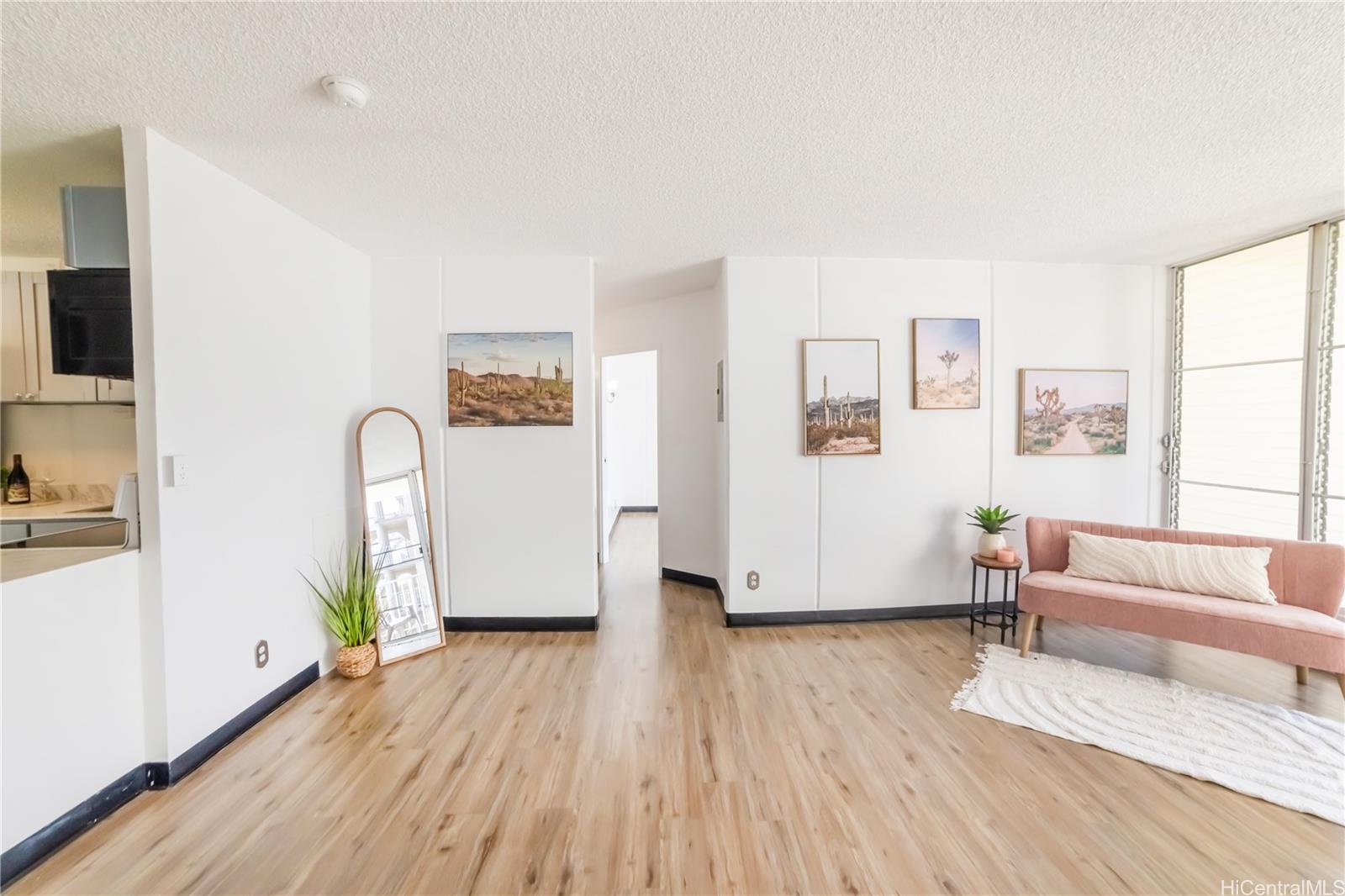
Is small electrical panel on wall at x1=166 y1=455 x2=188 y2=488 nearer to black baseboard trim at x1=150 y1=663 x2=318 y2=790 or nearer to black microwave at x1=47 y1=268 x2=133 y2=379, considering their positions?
black microwave at x1=47 y1=268 x2=133 y2=379

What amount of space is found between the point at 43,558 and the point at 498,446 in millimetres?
1938

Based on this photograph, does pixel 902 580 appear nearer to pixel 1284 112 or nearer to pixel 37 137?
pixel 1284 112

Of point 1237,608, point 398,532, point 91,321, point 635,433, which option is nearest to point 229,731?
point 398,532

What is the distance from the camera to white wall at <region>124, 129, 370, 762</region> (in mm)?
1854

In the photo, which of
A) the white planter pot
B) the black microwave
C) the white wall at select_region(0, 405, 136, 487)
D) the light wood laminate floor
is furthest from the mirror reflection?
the white planter pot

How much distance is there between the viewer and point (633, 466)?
8344 mm

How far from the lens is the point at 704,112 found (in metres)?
1.74

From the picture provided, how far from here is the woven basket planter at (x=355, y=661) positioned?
105 inches

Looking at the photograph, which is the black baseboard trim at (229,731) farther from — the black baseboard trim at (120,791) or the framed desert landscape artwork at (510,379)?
the framed desert landscape artwork at (510,379)

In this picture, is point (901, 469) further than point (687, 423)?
No

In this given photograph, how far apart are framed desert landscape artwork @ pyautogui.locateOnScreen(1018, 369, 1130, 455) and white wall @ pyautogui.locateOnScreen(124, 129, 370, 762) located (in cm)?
472

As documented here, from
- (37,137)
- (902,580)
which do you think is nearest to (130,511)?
(37,137)

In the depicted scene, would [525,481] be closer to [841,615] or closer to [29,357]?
[841,615]

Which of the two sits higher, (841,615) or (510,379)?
(510,379)
